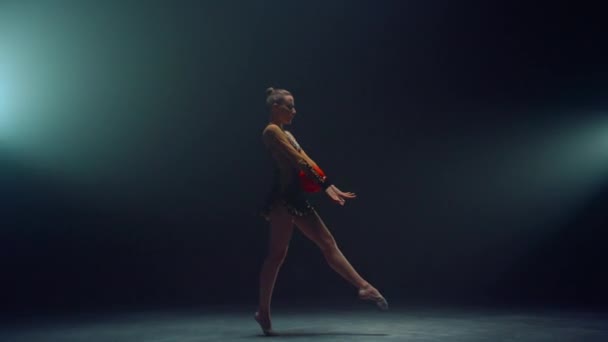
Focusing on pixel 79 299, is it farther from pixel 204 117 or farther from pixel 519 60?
pixel 519 60

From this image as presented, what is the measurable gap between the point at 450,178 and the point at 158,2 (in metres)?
3.29

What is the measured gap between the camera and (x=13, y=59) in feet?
18.0

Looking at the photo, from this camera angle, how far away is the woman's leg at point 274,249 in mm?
3463

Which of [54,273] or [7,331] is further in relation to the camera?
[54,273]

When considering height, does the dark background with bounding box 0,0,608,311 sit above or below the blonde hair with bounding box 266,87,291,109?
below

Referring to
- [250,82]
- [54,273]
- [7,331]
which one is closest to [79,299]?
[54,273]

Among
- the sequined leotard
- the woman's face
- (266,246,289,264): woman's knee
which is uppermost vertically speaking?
the woman's face

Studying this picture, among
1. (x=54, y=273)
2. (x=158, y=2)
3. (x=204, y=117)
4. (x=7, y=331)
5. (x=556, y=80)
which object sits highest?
(x=158, y=2)

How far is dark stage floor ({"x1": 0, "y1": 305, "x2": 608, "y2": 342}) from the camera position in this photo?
3375 millimetres

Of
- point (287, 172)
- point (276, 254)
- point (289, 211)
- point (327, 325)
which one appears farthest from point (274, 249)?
point (327, 325)

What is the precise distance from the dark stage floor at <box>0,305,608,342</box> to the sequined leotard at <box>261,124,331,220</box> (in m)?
0.73

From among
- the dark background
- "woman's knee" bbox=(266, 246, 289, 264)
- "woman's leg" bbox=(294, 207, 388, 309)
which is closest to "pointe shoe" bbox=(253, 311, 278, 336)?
"woman's knee" bbox=(266, 246, 289, 264)

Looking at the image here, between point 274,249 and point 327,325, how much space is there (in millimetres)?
728

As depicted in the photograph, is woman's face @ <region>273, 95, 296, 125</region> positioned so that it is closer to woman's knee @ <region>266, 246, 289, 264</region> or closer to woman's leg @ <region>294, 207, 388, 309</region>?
woman's leg @ <region>294, 207, 388, 309</region>
